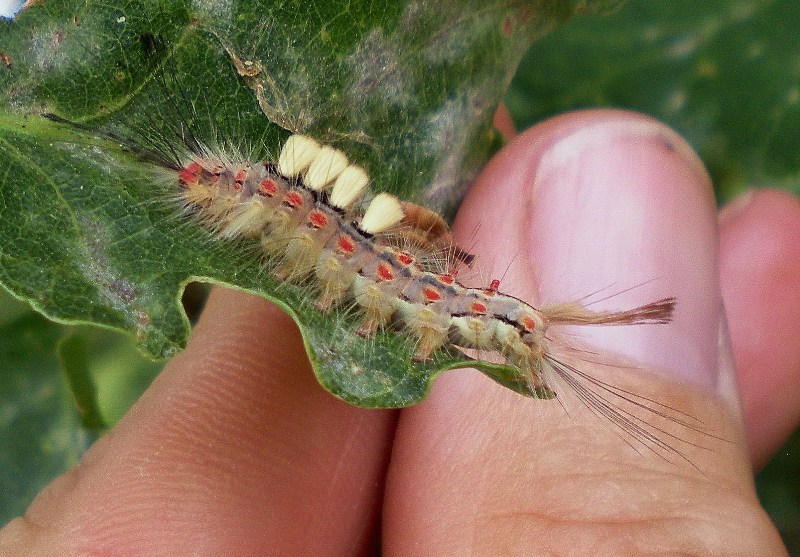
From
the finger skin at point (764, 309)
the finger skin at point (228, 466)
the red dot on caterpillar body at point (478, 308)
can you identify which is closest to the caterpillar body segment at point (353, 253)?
the red dot on caterpillar body at point (478, 308)

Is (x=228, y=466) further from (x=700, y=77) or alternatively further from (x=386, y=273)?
(x=700, y=77)

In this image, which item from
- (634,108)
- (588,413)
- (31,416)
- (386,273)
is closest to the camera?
(386,273)

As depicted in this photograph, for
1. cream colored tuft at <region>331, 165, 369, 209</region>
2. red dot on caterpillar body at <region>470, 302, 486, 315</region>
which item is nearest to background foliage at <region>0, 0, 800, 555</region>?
cream colored tuft at <region>331, 165, 369, 209</region>

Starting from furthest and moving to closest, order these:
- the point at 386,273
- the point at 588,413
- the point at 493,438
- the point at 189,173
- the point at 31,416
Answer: the point at 31,416, the point at 493,438, the point at 588,413, the point at 386,273, the point at 189,173

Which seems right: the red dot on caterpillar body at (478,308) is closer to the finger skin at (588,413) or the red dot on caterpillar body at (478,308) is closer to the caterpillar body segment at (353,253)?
the caterpillar body segment at (353,253)

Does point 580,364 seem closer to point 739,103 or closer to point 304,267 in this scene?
point 304,267

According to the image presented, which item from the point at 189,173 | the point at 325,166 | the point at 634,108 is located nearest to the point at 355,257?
the point at 325,166
